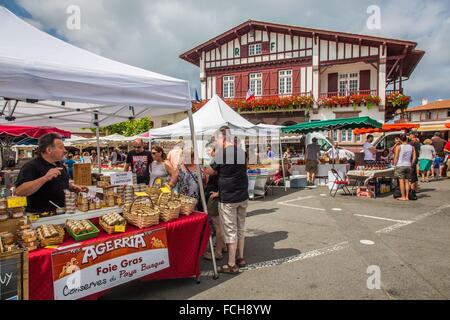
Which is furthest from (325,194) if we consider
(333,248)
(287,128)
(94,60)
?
(94,60)

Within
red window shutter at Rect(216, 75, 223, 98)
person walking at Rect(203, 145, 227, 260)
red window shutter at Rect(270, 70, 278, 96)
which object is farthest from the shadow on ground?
red window shutter at Rect(216, 75, 223, 98)

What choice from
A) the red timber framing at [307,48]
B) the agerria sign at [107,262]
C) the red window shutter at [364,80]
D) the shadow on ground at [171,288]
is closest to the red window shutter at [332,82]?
the red timber framing at [307,48]

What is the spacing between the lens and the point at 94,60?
3.37m

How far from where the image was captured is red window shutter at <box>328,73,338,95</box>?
21.2 metres

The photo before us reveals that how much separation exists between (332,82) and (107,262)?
849 inches

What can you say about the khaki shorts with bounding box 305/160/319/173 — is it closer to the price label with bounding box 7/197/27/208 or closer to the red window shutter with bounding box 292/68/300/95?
the price label with bounding box 7/197/27/208

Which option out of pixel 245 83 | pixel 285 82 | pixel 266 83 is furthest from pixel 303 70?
pixel 245 83

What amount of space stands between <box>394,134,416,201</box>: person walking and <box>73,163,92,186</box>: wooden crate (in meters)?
7.68

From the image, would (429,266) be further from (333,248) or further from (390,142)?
(390,142)

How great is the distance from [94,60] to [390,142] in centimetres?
1651

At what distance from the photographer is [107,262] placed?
9.29 feet

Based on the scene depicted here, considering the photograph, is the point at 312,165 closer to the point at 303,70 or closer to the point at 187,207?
the point at 187,207

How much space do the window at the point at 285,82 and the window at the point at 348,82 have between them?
358 centimetres
